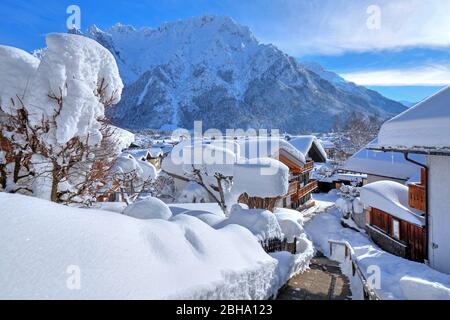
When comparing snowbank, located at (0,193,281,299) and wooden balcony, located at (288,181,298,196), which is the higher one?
snowbank, located at (0,193,281,299)

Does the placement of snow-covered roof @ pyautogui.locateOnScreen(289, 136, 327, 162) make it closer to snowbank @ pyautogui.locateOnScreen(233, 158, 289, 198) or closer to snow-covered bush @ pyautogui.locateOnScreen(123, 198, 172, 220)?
snowbank @ pyautogui.locateOnScreen(233, 158, 289, 198)

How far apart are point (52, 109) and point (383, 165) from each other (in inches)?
881

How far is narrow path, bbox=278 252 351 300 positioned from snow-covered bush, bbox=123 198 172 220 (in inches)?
117

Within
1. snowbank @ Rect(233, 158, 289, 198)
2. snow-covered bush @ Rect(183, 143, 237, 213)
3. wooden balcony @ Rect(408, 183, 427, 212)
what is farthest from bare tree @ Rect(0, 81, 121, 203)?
wooden balcony @ Rect(408, 183, 427, 212)

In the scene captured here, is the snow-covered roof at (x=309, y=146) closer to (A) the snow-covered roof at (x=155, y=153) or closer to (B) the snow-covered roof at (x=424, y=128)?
(B) the snow-covered roof at (x=424, y=128)

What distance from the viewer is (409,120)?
8836mm

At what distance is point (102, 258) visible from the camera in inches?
128

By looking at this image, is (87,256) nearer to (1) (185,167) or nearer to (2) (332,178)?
(1) (185,167)

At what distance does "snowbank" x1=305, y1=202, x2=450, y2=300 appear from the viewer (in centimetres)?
583

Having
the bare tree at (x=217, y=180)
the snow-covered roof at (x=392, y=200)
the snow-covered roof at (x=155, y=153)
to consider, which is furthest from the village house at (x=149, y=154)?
the snow-covered roof at (x=392, y=200)

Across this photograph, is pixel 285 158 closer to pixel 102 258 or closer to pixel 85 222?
pixel 85 222

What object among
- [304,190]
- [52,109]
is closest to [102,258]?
[52,109]

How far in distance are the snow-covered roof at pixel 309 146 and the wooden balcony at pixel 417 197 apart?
14.7m
